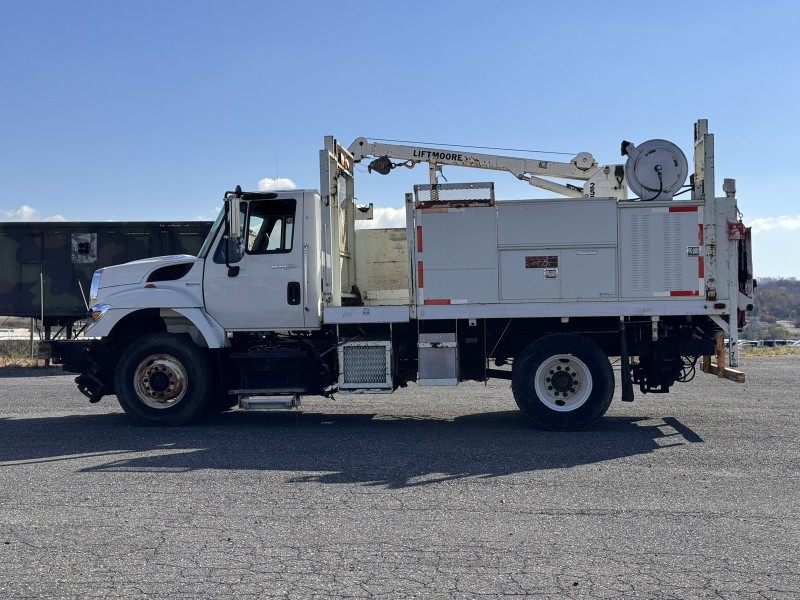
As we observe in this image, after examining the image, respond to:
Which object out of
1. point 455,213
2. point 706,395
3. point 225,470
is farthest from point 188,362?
point 706,395

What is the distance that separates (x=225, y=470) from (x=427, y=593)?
3.57 meters

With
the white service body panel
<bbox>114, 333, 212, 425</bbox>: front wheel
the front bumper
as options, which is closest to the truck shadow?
<bbox>114, 333, 212, 425</bbox>: front wheel

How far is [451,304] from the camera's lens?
9891 mm

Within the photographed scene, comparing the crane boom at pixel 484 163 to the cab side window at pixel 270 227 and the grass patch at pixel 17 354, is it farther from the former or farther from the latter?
the grass patch at pixel 17 354

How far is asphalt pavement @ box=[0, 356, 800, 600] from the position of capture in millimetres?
4770

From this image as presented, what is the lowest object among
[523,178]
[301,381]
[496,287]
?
[301,381]

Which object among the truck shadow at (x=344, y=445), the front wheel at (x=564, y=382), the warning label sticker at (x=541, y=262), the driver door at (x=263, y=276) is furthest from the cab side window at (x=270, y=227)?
the front wheel at (x=564, y=382)

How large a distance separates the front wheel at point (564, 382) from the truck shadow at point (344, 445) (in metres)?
0.23

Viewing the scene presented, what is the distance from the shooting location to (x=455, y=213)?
9836mm

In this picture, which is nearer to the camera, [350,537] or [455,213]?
[350,537]

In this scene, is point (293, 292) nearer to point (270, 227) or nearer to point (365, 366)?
point (270, 227)

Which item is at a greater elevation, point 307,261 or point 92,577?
point 307,261

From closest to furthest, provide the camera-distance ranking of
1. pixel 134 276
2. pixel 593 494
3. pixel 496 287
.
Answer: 1. pixel 593 494
2. pixel 496 287
3. pixel 134 276

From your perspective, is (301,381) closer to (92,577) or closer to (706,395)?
(92,577)
